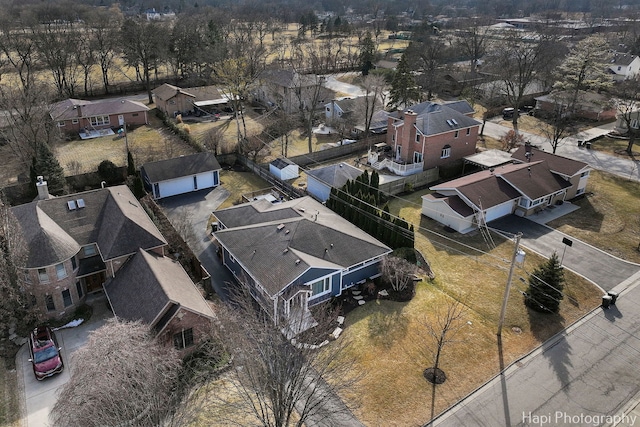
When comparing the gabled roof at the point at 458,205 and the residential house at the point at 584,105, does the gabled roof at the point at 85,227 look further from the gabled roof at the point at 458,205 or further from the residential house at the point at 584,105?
the residential house at the point at 584,105

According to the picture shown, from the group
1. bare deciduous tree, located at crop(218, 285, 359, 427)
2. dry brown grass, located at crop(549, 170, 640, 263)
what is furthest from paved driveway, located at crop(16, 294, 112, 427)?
dry brown grass, located at crop(549, 170, 640, 263)

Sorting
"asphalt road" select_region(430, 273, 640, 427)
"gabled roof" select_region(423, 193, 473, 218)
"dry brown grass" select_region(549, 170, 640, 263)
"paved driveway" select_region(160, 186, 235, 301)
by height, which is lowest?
"asphalt road" select_region(430, 273, 640, 427)

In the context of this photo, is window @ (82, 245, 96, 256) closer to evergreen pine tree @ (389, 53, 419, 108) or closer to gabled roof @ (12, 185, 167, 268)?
gabled roof @ (12, 185, 167, 268)

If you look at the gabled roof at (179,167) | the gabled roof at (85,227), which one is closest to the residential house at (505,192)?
the gabled roof at (179,167)

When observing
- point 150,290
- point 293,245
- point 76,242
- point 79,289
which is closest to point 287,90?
Result: point 293,245

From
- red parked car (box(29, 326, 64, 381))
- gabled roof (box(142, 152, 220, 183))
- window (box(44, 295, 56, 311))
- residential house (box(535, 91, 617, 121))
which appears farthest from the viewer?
residential house (box(535, 91, 617, 121))

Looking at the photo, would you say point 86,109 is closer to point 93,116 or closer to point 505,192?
point 93,116

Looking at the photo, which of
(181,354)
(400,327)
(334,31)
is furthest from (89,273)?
A: (334,31)

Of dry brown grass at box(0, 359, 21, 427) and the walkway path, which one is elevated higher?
the walkway path
